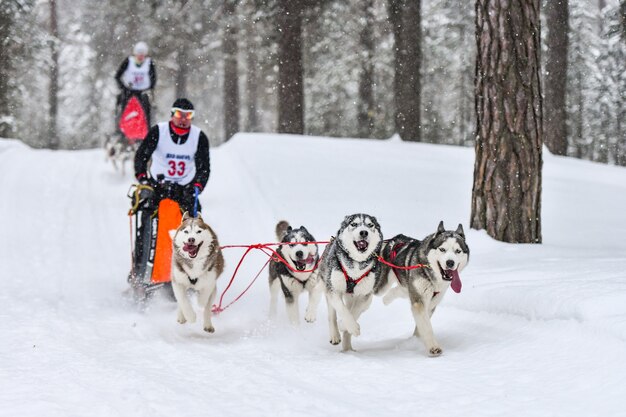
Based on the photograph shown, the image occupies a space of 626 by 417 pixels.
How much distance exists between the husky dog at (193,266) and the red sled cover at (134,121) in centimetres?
708

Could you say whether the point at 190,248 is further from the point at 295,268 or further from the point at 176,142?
the point at 176,142

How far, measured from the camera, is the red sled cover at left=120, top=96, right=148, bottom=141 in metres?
12.3

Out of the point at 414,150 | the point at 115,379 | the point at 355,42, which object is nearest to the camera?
the point at 115,379

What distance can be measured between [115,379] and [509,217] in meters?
4.63

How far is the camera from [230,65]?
76.1 feet

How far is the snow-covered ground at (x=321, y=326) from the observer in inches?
134

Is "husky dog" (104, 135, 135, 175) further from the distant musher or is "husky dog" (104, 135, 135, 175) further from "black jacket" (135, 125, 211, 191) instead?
"black jacket" (135, 125, 211, 191)

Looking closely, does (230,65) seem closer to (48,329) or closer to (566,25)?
(566,25)

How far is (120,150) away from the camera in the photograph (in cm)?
1356

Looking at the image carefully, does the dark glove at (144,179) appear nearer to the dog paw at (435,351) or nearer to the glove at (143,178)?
the glove at (143,178)

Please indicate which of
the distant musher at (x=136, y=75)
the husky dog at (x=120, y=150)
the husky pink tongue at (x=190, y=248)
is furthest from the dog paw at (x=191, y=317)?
the husky dog at (x=120, y=150)

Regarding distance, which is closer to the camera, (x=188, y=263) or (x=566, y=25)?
(x=188, y=263)

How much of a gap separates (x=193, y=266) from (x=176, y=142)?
4.96ft

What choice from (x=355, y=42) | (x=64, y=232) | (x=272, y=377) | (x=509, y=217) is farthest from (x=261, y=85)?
(x=272, y=377)
